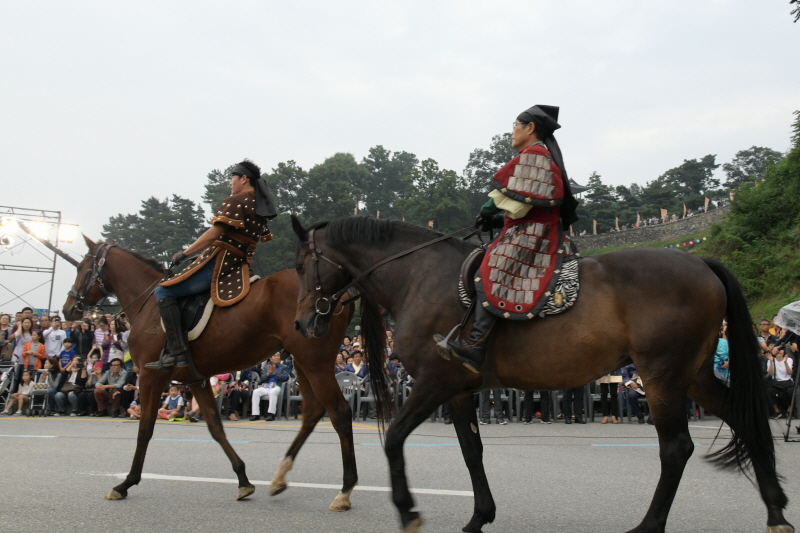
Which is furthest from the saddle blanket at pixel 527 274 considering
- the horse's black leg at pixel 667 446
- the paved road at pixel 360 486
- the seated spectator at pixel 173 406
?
the seated spectator at pixel 173 406

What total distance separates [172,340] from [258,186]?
5.67 ft

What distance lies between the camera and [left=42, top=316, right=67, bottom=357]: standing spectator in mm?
16984

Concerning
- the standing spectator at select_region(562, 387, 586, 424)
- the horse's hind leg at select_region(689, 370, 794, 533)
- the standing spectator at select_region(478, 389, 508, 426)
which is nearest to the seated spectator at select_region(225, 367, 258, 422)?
the standing spectator at select_region(478, 389, 508, 426)

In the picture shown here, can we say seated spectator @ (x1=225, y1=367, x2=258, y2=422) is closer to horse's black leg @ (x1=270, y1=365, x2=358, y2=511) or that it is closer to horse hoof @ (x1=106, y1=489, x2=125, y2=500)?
horse's black leg @ (x1=270, y1=365, x2=358, y2=511)

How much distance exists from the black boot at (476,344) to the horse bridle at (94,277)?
4.96 m

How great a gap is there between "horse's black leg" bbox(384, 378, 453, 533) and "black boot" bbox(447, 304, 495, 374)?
0.93 feet

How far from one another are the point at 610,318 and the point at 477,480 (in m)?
1.39

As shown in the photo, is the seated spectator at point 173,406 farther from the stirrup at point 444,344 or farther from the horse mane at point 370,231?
the stirrup at point 444,344

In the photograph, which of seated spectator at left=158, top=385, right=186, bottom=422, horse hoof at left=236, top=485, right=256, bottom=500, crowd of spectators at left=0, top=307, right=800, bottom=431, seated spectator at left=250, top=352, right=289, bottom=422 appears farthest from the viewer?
seated spectator at left=250, top=352, right=289, bottom=422

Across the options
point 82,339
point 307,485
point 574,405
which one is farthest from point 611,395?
point 82,339

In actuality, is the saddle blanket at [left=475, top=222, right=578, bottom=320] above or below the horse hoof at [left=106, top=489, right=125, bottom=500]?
above

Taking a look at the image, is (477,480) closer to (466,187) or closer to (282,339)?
(282,339)

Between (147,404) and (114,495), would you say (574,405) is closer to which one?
(147,404)

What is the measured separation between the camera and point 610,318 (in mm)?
4465
